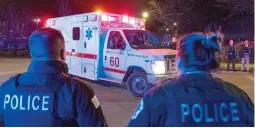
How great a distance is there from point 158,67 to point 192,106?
8.24 m

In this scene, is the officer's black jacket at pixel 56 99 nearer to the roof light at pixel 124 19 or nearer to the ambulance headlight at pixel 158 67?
the ambulance headlight at pixel 158 67

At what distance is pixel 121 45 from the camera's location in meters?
11.4

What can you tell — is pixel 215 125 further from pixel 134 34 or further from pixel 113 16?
pixel 113 16

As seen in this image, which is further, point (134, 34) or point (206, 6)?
point (206, 6)

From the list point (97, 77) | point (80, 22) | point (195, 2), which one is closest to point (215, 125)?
point (97, 77)

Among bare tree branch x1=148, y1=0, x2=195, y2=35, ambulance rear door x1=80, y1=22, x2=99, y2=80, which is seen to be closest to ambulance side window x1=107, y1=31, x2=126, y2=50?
ambulance rear door x1=80, y1=22, x2=99, y2=80

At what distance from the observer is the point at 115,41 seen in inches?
457

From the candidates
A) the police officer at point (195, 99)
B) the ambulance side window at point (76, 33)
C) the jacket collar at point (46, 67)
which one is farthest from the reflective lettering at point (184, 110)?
the ambulance side window at point (76, 33)

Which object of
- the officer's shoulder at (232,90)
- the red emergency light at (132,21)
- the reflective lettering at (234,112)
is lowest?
the reflective lettering at (234,112)

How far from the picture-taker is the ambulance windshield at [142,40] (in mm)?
11266

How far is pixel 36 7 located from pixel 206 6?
64.3 feet

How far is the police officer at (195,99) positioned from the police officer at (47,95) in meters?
0.43

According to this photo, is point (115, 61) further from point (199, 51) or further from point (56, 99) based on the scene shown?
point (199, 51)

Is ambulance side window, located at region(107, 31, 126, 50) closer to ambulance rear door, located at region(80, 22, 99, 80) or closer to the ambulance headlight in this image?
ambulance rear door, located at region(80, 22, 99, 80)
